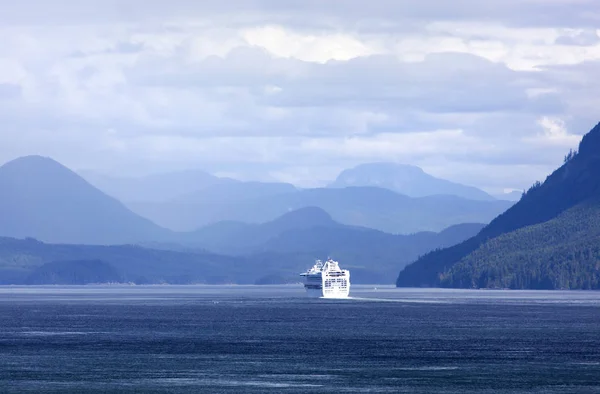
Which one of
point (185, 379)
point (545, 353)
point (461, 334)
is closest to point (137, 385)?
point (185, 379)

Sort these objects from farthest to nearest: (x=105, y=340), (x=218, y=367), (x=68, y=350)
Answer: (x=105, y=340) < (x=68, y=350) < (x=218, y=367)

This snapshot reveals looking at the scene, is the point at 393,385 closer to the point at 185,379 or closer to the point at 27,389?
the point at 185,379

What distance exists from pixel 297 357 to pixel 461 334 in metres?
47.4

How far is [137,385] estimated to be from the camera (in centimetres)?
12825

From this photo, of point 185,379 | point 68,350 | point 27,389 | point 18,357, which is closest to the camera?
point 27,389

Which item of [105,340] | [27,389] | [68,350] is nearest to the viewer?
[27,389]

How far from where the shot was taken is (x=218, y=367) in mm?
146875

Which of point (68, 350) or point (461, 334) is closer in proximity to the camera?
point (68, 350)

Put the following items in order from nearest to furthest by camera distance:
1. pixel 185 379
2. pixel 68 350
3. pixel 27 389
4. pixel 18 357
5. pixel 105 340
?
pixel 27 389 → pixel 185 379 → pixel 18 357 → pixel 68 350 → pixel 105 340

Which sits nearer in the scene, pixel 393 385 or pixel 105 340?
pixel 393 385

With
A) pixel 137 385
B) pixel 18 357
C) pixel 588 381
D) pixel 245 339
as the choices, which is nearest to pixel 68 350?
pixel 18 357

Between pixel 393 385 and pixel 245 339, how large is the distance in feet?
218

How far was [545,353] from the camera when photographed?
534 feet

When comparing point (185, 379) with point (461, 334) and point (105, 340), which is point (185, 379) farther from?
point (461, 334)
